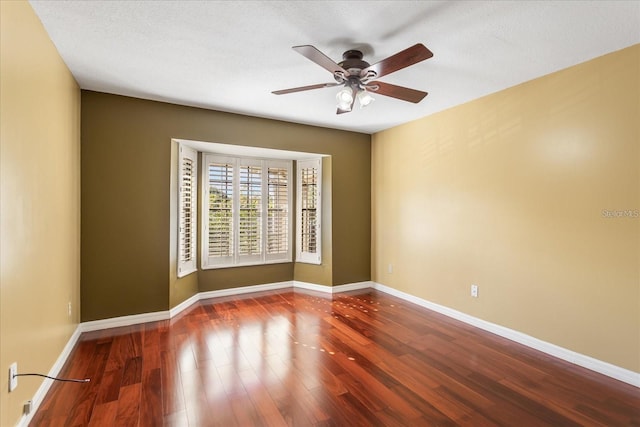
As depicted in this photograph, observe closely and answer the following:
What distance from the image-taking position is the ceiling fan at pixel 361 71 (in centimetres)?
197

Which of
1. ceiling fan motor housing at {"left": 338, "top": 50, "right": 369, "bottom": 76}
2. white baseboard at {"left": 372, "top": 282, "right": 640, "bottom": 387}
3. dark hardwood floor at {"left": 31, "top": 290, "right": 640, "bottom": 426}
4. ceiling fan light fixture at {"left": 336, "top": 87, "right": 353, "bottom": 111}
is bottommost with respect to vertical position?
dark hardwood floor at {"left": 31, "top": 290, "right": 640, "bottom": 426}

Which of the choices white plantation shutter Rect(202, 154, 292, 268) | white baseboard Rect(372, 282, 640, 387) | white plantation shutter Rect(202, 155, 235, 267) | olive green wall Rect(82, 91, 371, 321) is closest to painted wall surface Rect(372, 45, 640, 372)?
white baseboard Rect(372, 282, 640, 387)

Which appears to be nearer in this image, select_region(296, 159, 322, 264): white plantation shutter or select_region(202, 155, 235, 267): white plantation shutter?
select_region(202, 155, 235, 267): white plantation shutter

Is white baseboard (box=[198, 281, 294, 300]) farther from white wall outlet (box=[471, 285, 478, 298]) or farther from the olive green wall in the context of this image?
white wall outlet (box=[471, 285, 478, 298])

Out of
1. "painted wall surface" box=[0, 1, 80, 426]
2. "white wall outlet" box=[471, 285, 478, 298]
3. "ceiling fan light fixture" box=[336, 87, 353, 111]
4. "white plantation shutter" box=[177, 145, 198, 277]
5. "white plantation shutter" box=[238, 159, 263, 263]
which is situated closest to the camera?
"painted wall surface" box=[0, 1, 80, 426]

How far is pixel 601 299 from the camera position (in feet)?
8.23

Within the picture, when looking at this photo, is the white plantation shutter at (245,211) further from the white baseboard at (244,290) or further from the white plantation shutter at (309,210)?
the white baseboard at (244,290)

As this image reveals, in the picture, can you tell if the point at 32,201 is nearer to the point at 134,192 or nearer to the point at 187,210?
the point at 134,192

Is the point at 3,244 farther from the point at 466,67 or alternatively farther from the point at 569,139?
the point at 569,139

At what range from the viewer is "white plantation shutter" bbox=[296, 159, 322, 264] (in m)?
4.92

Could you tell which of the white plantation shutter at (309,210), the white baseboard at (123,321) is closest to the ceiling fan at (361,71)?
the white plantation shutter at (309,210)

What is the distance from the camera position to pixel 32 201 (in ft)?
6.54

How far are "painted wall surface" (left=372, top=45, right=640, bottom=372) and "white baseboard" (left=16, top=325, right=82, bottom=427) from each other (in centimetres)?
388

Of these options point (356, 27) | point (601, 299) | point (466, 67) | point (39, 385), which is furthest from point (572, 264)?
point (39, 385)
